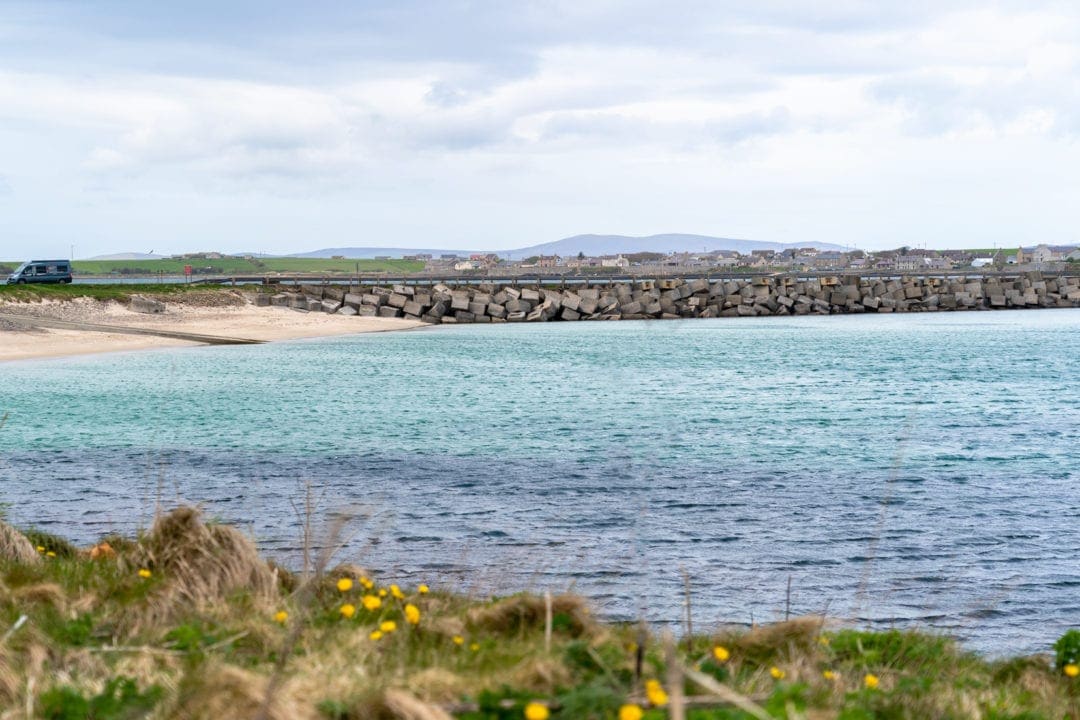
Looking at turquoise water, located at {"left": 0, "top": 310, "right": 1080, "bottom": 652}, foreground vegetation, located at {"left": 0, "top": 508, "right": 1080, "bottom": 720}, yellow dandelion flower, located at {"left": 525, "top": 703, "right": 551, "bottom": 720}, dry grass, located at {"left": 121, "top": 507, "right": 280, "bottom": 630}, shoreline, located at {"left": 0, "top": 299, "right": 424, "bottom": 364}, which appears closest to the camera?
yellow dandelion flower, located at {"left": 525, "top": 703, "right": 551, "bottom": 720}

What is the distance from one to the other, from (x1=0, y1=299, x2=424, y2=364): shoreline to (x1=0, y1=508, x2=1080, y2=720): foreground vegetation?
33615 millimetres

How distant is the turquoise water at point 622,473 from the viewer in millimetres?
10945

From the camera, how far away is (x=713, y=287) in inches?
3123

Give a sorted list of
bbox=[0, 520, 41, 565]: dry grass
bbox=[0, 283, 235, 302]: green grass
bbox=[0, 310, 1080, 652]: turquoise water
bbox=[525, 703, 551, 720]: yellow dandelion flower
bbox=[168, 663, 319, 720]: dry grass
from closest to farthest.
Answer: bbox=[525, 703, 551, 720]: yellow dandelion flower → bbox=[168, 663, 319, 720]: dry grass → bbox=[0, 520, 41, 565]: dry grass → bbox=[0, 310, 1080, 652]: turquoise water → bbox=[0, 283, 235, 302]: green grass

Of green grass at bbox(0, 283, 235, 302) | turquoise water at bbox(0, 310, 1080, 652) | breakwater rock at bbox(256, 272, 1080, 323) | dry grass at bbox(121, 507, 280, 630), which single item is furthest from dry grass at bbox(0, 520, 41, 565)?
breakwater rock at bbox(256, 272, 1080, 323)

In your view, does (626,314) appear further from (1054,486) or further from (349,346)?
(1054,486)

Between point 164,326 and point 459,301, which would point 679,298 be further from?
point 164,326

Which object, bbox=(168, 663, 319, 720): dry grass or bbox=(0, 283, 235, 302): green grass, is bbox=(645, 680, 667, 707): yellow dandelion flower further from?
bbox=(0, 283, 235, 302): green grass

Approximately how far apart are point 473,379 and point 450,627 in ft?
93.3

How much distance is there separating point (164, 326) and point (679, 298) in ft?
126

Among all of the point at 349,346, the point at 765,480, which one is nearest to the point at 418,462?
the point at 765,480

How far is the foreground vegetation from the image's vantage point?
3975mm

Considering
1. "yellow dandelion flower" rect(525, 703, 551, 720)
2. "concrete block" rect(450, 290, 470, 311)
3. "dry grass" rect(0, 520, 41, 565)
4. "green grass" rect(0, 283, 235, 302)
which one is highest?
"green grass" rect(0, 283, 235, 302)

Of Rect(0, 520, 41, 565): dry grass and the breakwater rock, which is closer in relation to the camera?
Rect(0, 520, 41, 565): dry grass
